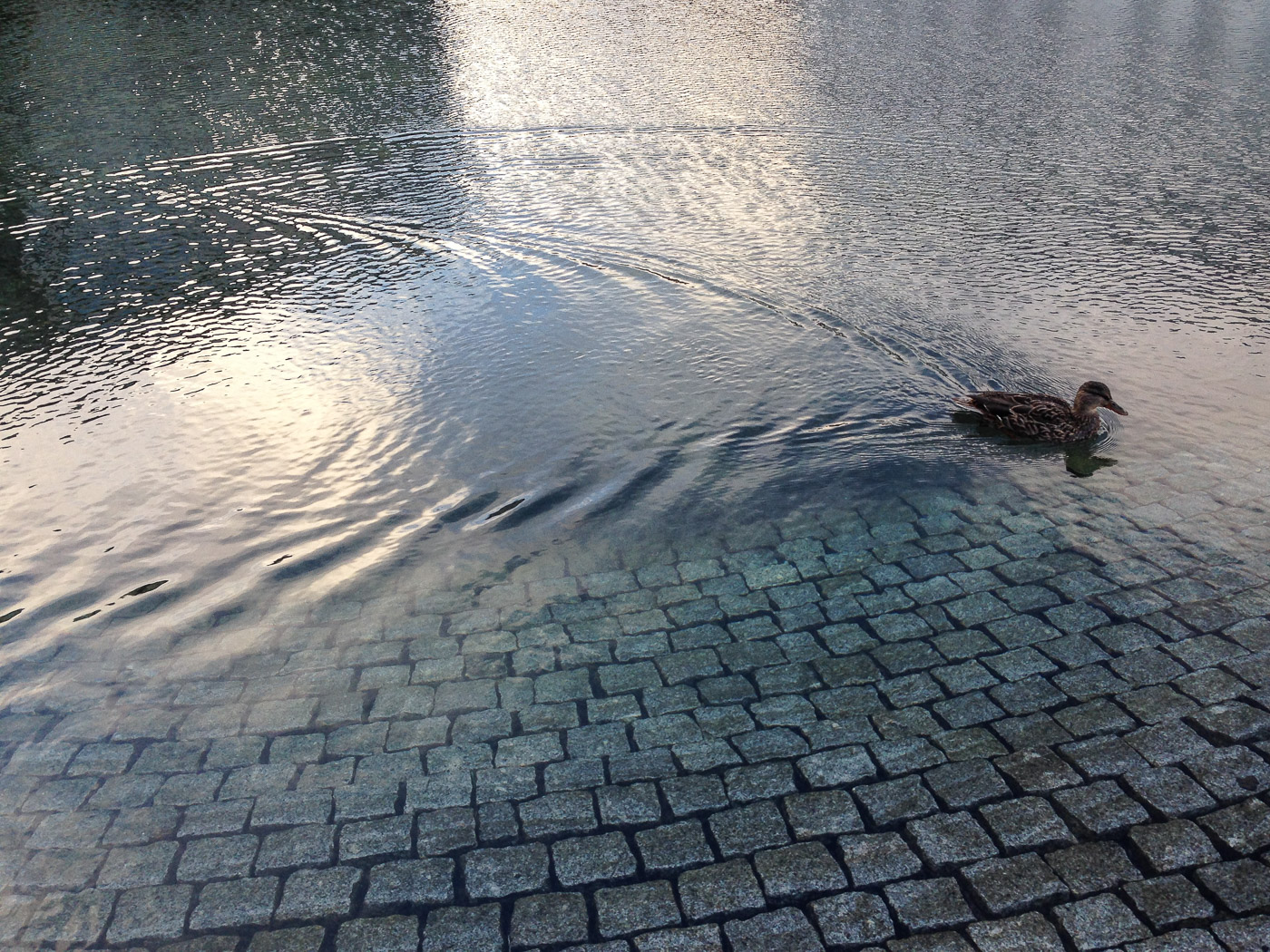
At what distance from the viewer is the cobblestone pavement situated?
12.5 ft

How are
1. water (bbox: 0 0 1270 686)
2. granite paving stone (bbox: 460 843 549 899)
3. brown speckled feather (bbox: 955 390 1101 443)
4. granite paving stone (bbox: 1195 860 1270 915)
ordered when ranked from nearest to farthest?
granite paving stone (bbox: 1195 860 1270 915) < granite paving stone (bbox: 460 843 549 899) < water (bbox: 0 0 1270 686) < brown speckled feather (bbox: 955 390 1101 443)

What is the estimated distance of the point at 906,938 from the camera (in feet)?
12.0

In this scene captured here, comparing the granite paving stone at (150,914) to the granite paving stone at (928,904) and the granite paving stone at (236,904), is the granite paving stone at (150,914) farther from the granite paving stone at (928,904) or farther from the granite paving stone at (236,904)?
the granite paving stone at (928,904)

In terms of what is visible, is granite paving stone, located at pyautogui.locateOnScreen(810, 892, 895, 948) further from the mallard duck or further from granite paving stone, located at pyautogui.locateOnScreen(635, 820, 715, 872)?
the mallard duck

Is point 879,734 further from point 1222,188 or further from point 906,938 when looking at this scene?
point 1222,188

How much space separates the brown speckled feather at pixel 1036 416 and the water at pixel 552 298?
17 centimetres

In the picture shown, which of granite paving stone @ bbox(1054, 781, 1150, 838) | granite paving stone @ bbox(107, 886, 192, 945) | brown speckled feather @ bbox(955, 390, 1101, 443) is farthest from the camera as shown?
brown speckled feather @ bbox(955, 390, 1101, 443)

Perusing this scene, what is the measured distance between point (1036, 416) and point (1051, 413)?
0.10 m

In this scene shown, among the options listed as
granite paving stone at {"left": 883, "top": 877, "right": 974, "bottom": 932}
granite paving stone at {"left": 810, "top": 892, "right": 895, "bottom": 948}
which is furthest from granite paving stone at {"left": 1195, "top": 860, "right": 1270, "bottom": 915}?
granite paving stone at {"left": 810, "top": 892, "right": 895, "bottom": 948}

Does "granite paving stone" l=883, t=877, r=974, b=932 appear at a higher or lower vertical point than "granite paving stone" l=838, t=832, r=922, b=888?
lower

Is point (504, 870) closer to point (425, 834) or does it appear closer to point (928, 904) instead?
point (425, 834)

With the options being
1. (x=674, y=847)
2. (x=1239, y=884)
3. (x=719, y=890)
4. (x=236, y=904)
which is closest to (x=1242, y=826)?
(x=1239, y=884)

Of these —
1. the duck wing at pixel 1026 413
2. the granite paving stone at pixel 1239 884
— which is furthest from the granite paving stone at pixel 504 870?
the duck wing at pixel 1026 413

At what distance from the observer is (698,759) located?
4527 millimetres
